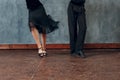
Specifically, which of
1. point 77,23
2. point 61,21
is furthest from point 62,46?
point 77,23

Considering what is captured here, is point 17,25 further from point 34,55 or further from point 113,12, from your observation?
point 113,12

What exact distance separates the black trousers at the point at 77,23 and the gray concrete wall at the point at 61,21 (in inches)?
29.4

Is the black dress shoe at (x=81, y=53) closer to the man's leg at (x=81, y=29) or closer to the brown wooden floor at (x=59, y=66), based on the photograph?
the man's leg at (x=81, y=29)

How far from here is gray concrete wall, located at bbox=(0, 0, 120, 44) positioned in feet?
22.8

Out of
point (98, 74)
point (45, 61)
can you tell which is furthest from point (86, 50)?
point (98, 74)

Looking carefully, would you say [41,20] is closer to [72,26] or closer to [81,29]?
[72,26]

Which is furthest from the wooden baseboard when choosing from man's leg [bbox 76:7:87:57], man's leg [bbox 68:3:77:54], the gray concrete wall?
man's leg [bbox 76:7:87:57]

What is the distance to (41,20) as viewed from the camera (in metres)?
6.20

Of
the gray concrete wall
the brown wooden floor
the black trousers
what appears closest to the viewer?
the brown wooden floor

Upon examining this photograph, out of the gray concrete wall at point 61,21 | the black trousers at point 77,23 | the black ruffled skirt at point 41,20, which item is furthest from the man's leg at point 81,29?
the gray concrete wall at point 61,21

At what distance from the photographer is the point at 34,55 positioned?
6.48 meters

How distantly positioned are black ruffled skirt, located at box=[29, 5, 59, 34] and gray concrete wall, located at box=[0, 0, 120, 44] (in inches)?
27.7

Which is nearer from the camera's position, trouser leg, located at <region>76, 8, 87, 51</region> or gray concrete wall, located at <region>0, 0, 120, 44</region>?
trouser leg, located at <region>76, 8, 87, 51</region>

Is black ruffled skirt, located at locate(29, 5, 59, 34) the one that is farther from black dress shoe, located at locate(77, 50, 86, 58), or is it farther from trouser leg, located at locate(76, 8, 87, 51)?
black dress shoe, located at locate(77, 50, 86, 58)
